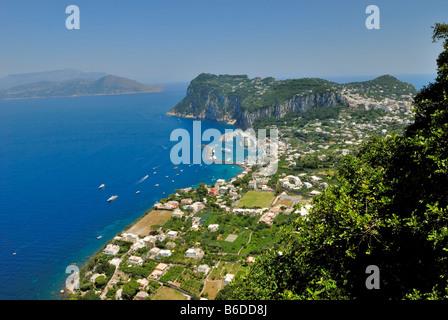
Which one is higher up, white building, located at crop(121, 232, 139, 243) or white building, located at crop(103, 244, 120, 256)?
white building, located at crop(121, 232, 139, 243)

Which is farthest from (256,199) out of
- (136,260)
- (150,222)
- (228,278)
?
(136,260)

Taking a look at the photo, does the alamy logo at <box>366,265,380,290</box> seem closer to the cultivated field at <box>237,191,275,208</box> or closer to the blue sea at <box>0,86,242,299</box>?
the blue sea at <box>0,86,242,299</box>

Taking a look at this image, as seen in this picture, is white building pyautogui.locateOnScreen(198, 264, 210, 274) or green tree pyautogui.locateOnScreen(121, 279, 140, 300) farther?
white building pyautogui.locateOnScreen(198, 264, 210, 274)

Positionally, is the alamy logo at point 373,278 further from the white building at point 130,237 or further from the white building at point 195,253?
the white building at point 130,237

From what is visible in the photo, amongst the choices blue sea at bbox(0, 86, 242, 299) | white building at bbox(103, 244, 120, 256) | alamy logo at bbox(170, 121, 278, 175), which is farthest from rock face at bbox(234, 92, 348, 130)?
white building at bbox(103, 244, 120, 256)
